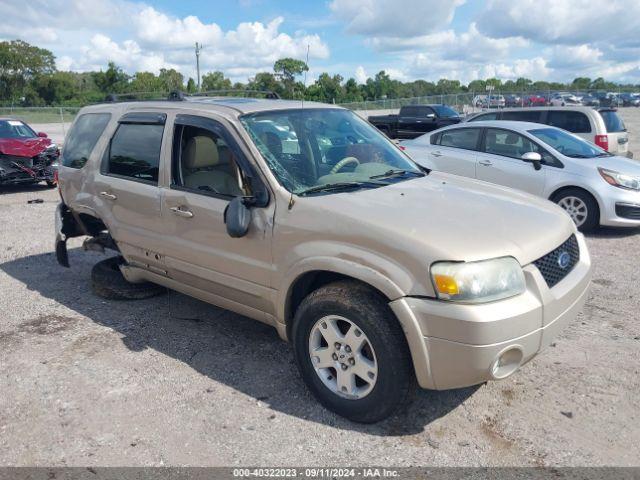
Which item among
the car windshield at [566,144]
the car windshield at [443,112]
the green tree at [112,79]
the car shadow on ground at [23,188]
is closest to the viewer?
the car windshield at [566,144]

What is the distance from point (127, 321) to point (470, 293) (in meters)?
3.30

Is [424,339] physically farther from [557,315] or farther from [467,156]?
[467,156]

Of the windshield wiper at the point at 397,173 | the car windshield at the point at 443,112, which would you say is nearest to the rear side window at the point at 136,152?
the windshield wiper at the point at 397,173

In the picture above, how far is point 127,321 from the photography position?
4.95 metres

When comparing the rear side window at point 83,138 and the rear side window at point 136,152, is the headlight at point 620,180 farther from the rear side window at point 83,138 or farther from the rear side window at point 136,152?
the rear side window at point 83,138

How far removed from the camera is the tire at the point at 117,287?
5434 millimetres

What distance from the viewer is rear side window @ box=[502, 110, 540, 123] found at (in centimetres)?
1140

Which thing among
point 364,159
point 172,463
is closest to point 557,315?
point 364,159

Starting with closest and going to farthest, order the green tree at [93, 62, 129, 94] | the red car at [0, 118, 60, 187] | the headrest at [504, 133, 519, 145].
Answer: the headrest at [504, 133, 519, 145] < the red car at [0, 118, 60, 187] < the green tree at [93, 62, 129, 94]

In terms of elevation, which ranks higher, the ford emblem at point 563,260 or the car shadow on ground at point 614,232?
the ford emblem at point 563,260

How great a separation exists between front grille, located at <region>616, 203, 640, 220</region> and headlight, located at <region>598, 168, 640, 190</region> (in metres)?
0.28

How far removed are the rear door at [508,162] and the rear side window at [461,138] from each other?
18 centimetres

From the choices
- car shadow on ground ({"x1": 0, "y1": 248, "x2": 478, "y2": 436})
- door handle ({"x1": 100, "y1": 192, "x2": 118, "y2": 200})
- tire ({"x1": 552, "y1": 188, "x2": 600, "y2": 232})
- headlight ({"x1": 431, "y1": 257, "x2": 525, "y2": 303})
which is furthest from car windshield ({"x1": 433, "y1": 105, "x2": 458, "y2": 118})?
headlight ({"x1": 431, "y1": 257, "x2": 525, "y2": 303})

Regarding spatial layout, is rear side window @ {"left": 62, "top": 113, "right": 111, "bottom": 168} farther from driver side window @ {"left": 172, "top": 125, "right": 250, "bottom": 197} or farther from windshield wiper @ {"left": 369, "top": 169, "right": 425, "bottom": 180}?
windshield wiper @ {"left": 369, "top": 169, "right": 425, "bottom": 180}
